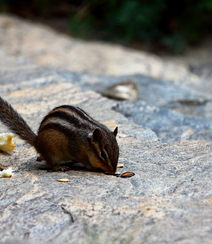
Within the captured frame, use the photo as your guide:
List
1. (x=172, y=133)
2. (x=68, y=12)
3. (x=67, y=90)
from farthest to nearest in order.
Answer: (x=68, y=12)
(x=67, y=90)
(x=172, y=133)

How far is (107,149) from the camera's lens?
3428 millimetres

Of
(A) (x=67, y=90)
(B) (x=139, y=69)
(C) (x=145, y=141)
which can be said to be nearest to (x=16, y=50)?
(B) (x=139, y=69)

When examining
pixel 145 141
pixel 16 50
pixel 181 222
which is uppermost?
pixel 181 222

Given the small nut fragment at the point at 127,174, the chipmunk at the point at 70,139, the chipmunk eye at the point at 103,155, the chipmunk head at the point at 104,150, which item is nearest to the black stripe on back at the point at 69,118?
the chipmunk at the point at 70,139

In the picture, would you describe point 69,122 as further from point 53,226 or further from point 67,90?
point 67,90

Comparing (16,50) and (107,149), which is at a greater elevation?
(107,149)

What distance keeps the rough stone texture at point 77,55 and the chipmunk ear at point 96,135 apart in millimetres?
4920

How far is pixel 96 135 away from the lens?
347cm

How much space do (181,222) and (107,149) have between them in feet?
3.74

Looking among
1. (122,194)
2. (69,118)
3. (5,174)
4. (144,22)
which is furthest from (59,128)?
(144,22)

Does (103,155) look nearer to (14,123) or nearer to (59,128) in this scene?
(59,128)

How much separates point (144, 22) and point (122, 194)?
30.4ft

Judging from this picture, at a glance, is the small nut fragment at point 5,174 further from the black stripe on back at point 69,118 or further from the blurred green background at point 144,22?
the blurred green background at point 144,22

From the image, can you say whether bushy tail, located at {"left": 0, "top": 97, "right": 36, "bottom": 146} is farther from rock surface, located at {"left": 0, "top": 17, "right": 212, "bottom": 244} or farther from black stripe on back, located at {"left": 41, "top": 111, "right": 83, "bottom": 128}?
black stripe on back, located at {"left": 41, "top": 111, "right": 83, "bottom": 128}
